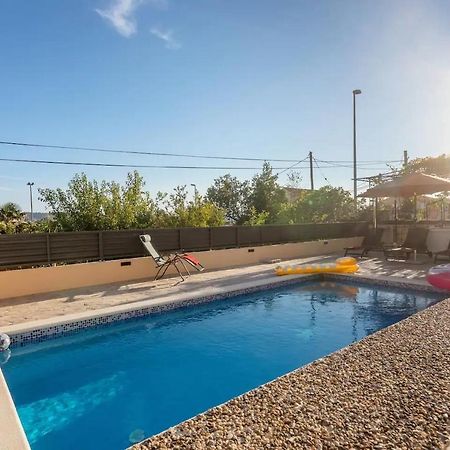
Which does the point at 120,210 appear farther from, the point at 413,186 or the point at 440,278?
the point at 413,186

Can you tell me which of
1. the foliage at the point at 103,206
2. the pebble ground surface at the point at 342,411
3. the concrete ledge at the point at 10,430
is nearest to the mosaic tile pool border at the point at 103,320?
the concrete ledge at the point at 10,430

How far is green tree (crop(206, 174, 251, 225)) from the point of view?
2036 cm

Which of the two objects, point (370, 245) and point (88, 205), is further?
point (370, 245)

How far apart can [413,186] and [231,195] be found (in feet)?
38.7

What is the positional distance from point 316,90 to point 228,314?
8.46 metres

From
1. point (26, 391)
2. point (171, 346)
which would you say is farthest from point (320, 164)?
point (26, 391)

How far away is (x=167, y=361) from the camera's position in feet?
15.8

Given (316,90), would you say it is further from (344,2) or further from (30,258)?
(30,258)

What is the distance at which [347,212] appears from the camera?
58.5 ft

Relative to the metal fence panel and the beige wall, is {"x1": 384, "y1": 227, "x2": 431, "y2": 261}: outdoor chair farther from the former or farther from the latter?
the metal fence panel

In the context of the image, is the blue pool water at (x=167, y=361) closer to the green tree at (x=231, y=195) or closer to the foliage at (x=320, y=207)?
the foliage at (x=320, y=207)

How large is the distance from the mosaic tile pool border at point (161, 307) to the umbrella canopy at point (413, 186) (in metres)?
4.38

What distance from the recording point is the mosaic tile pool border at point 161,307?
16.8 feet

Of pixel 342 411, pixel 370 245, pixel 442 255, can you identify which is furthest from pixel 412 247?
pixel 342 411
